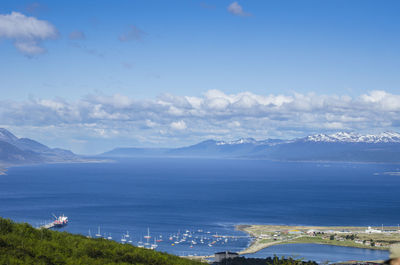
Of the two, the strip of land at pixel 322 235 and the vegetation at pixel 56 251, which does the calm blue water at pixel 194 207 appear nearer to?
the strip of land at pixel 322 235

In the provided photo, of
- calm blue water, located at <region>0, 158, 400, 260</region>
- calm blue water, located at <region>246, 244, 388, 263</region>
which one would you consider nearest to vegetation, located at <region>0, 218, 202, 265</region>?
Answer: calm blue water, located at <region>246, 244, 388, 263</region>

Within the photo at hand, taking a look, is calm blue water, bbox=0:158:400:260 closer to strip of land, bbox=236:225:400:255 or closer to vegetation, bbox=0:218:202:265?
strip of land, bbox=236:225:400:255

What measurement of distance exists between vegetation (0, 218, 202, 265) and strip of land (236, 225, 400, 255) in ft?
157

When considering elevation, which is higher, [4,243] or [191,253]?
[4,243]

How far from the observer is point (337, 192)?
158 m

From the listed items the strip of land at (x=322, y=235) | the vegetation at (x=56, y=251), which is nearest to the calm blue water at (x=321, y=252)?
the strip of land at (x=322, y=235)

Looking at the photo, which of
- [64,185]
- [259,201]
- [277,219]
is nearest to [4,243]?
[277,219]

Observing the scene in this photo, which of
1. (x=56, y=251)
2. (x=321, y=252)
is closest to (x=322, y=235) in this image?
(x=321, y=252)

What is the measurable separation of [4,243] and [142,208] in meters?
99.5

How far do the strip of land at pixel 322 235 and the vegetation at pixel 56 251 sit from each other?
157 feet

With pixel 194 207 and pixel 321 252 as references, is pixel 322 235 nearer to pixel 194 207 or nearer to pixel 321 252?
pixel 321 252

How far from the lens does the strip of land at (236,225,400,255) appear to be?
240ft

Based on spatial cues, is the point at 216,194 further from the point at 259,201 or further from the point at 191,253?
the point at 191,253

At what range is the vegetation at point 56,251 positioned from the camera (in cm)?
1510
